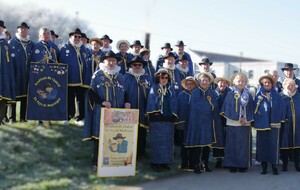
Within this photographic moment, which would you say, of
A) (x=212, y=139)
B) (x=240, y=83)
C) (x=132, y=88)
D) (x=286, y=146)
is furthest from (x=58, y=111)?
(x=286, y=146)

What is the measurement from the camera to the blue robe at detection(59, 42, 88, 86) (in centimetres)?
917


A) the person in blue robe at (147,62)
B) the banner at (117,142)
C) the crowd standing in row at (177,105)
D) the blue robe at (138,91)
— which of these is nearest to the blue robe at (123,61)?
the person in blue robe at (147,62)

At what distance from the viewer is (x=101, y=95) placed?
7770 millimetres

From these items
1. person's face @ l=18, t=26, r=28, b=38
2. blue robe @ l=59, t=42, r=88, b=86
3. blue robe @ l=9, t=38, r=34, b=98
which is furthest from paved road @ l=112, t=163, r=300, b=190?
person's face @ l=18, t=26, r=28, b=38

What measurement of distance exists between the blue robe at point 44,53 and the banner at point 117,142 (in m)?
2.34

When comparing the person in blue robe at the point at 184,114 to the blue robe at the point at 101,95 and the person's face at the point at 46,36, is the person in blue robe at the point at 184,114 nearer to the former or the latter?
the blue robe at the point at 101,95

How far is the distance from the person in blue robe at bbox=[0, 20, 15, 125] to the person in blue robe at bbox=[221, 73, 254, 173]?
168 inches

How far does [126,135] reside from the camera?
7719 mm

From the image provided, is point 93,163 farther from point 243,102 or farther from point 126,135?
point 243,102

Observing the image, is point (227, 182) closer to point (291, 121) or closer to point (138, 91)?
point (291, 121)

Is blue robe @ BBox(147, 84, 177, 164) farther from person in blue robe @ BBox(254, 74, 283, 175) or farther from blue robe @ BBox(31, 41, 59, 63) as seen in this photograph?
blue robe @ BBox(31, 41, 59, 63)

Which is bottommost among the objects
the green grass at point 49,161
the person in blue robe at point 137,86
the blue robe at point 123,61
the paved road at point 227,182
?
the paved road at point 227,182

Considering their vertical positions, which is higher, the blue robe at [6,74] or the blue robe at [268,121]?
the blue robe at [6,74]

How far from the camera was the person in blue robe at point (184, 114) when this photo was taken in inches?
341
